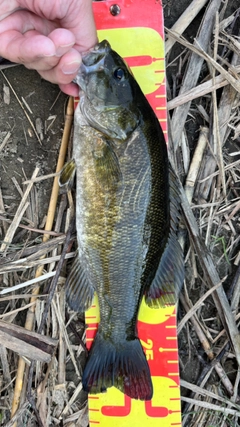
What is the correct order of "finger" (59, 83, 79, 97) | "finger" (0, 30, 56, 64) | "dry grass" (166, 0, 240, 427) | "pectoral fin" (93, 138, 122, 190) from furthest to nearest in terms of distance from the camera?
"dry grass" (166, 0, 240, 427) → "finger" (59, 83, 79, 97) → "pectoral fin" (93, 138, 122, 190) → "finger" (0, 30, 56, 64)

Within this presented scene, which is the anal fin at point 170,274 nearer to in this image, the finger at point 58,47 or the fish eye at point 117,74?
Answer: the fish eye at point 117,74

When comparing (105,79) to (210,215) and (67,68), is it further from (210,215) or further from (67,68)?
(210,215)

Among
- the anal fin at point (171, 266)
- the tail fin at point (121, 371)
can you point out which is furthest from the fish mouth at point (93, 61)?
the tail fin at point (121, 371)

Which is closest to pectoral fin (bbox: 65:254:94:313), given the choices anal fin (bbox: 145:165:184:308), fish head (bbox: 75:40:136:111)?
anal fin (bbox: 145:165:184:308)

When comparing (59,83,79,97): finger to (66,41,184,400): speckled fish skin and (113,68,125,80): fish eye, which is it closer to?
(66,41,184,400): speckled fish skin

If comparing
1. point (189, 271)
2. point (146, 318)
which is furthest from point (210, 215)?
point (146, 318)

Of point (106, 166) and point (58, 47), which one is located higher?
point (58, 47)
